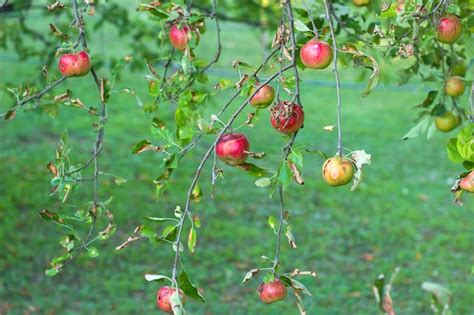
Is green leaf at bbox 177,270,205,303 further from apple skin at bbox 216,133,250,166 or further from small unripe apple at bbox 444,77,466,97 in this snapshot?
small unripe apple at bbox 444,77,466,97

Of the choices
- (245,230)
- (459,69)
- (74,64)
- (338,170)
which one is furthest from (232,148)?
(245,230)

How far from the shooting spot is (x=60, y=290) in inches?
197

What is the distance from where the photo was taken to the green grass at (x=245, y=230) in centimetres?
497

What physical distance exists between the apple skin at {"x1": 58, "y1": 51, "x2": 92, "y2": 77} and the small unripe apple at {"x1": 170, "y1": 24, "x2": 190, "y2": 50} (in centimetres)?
19

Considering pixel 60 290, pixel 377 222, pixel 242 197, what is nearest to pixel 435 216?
pixel 377 222

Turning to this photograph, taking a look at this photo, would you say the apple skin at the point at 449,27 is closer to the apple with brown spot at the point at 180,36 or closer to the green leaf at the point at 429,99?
the green leaf at the point at 429,99

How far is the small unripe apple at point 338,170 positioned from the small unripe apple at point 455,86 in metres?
0.77

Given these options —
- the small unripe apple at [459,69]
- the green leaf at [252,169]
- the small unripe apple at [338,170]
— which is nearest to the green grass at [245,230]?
the small unripe apple at [459,69]

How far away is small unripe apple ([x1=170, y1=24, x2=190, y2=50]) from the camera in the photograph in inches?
69.7

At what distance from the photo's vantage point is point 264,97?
148 cm

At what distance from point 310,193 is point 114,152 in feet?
6.93

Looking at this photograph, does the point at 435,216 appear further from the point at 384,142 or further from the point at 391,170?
the point at 384,142

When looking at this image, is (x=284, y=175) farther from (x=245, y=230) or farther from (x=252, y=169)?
(x=245, y=230)

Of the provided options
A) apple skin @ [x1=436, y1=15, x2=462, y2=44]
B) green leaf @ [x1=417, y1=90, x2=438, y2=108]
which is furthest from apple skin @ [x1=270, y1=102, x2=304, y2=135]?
green leaf @ [x1=417, y1=90, x2=438, y2=108]
